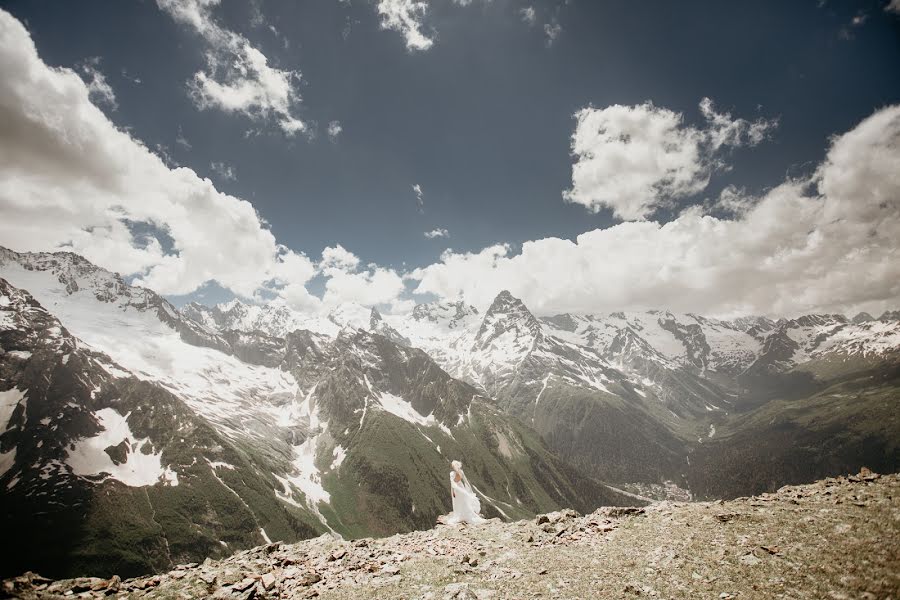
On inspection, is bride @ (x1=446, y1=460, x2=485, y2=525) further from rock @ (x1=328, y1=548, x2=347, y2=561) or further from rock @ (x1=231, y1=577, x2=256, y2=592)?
rock @ (x1=231, y1=577, x2=256, y2=592)

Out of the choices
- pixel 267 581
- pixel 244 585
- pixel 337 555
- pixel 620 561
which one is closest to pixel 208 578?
pixel 244 585

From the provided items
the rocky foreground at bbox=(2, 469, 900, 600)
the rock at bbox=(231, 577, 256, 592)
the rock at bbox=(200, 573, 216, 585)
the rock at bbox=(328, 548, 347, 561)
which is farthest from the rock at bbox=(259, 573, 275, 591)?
the rock at bbox=(328, 548, 347, 561)

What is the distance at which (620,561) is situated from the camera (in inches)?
793

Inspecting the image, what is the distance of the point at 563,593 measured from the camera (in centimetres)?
1758

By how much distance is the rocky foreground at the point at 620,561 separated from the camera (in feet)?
51.8

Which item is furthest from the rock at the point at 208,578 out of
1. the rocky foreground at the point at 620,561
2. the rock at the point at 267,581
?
the rock at the point at 267,581

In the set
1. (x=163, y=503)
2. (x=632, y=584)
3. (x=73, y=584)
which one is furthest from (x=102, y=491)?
(x=632, y=584)

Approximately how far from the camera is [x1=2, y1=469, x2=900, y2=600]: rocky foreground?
15773 millimetres

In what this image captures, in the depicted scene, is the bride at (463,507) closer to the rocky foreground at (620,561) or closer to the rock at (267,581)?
the rocky foreground at (620,561)

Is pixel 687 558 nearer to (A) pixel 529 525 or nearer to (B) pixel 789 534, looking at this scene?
(B) pixel 789 534

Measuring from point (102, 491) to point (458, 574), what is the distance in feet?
819

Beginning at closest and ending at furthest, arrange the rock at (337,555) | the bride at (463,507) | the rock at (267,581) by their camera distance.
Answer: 1. the rock at (267,581)
2. the rock at (337,555)
3. the bride at (463,507)

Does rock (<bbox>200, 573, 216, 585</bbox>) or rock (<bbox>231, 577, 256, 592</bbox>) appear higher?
rock (<bbox>231, 577, 256, 592</bbox>)

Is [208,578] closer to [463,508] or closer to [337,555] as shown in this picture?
[337,555]
